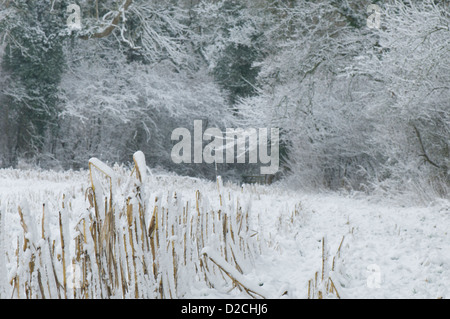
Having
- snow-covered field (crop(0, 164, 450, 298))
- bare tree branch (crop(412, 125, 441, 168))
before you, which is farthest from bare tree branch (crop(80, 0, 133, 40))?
snow-covered field (crop(0, 164, 450, 298))

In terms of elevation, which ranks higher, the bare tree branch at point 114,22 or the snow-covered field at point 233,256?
the bare tree branch at point 114,22

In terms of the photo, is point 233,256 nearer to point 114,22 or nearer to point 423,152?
point 423,152

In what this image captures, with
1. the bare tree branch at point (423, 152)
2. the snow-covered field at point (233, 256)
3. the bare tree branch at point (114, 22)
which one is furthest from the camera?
the bare tree branch at point (114, 22)

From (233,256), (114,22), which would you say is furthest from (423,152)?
Result: (114,22)

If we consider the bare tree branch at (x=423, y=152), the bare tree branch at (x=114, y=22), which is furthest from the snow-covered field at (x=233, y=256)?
the bare tree branch at (x=114, y=22)

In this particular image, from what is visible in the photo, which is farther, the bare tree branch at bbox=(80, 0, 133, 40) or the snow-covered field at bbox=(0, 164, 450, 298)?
the bare tree branch at bbox=(80, 0, 133, 40)

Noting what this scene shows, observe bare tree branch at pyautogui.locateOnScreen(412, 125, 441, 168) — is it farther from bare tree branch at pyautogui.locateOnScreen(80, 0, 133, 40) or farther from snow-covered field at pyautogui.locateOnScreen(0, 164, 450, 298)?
bare tree branch at pyautogui.locateOnScreen(80, 0, 133, 40)

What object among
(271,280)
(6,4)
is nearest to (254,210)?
(271,280)

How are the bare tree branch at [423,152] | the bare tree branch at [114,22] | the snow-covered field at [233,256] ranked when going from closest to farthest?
1. the snow-covered field at [233,256]
2. the bare tree branch at [423,152]
3. the bare tree branch at [114,22]

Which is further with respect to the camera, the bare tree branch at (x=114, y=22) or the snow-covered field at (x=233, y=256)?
the bare tree branch at (x=114, y=22)

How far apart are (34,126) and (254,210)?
44.1ft

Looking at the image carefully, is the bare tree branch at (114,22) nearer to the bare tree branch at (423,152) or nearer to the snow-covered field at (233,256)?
the bare tree branch at (423,152)
